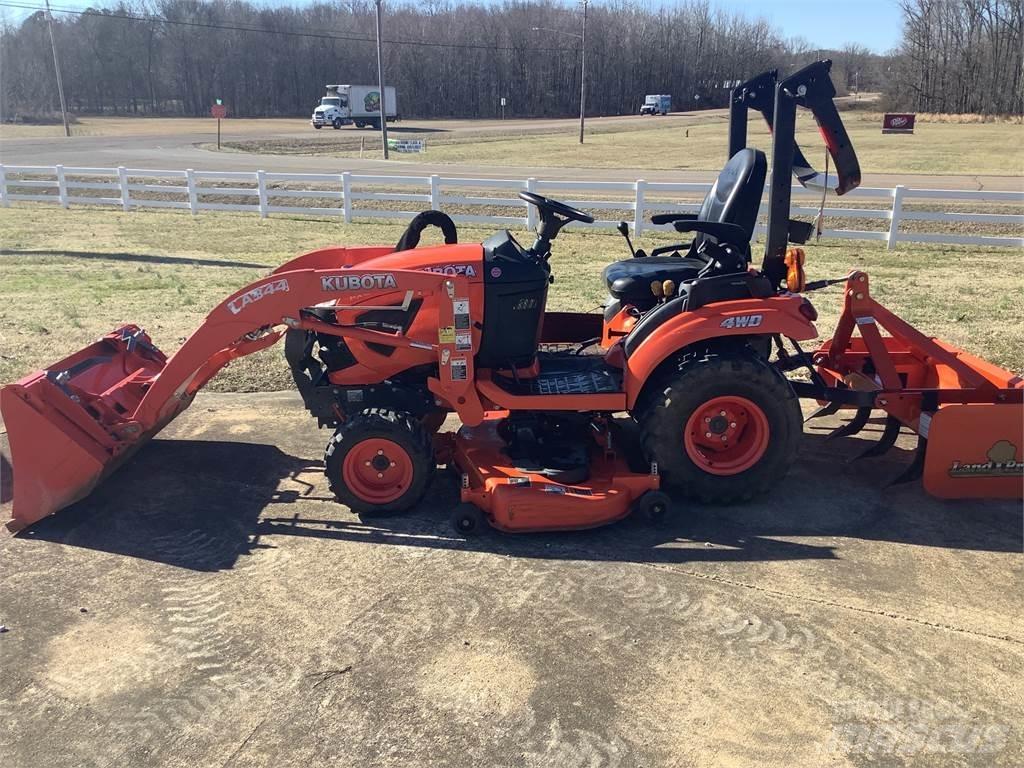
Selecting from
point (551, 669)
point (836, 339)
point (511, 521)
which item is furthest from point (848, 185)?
point (551, 669)

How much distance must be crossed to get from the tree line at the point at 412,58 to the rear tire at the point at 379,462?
77.6 m

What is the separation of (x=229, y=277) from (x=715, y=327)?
813 centimetres

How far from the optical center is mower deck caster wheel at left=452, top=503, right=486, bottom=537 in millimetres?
4191

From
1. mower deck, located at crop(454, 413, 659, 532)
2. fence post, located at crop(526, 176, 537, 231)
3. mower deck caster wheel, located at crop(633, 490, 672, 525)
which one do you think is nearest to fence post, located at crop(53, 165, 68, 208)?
fence post, located at crop(526, 176, 537, 231)

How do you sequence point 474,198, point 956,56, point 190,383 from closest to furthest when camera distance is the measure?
point 190,383
point 474,198
point 956,56

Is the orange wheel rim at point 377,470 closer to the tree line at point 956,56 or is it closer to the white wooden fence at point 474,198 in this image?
the white wooden fence at point 474,198

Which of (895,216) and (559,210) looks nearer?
(559,210)

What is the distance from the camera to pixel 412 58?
274 feet

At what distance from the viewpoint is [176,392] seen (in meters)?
4.48

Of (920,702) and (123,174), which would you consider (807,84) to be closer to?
(920,702)

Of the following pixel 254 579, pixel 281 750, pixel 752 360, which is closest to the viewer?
pixel 281 750

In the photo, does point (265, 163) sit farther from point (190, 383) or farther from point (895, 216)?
point (190, 383)

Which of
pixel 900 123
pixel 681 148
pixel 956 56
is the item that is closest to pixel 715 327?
pixel 681 148

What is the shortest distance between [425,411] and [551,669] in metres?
1.85
